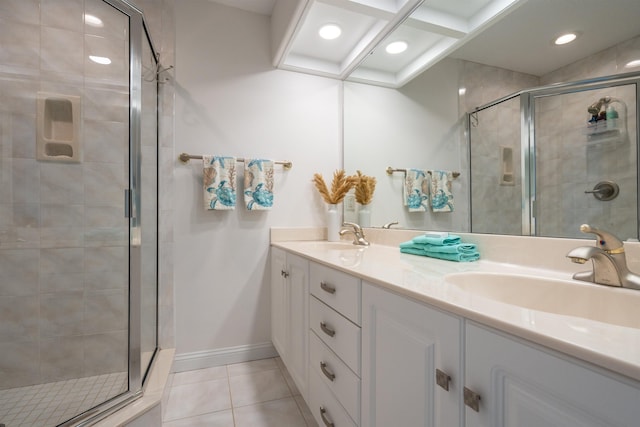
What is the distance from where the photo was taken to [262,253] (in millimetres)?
1988

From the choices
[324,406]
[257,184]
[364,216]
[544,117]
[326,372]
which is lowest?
[324,406]

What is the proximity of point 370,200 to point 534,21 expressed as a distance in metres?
1.20

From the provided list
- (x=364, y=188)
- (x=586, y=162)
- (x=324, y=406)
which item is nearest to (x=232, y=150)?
(x=364, y=188)

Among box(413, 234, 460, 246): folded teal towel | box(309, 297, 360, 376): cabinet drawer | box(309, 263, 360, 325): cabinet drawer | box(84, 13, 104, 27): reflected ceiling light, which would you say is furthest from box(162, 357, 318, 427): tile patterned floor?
box(84, 13, 104, 27): reflected ceiling light

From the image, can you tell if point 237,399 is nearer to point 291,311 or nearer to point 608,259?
point 291,311

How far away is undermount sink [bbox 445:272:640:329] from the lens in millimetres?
650

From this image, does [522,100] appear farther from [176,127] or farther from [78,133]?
[78,133]

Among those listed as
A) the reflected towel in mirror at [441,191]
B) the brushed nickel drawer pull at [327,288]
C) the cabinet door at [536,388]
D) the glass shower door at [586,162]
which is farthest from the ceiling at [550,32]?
the brushed nickel drawer pull at [327,288]

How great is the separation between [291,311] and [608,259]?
49.7 inches

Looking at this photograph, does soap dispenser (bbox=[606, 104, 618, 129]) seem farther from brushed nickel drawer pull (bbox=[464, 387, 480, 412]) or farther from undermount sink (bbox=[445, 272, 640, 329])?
brushed nickel drawer pull (bbox=[464, 387, 480, 412])

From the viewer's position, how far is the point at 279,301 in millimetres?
1760

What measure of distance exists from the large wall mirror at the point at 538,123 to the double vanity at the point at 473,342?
110mm

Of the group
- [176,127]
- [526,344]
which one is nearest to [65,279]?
[176,127]

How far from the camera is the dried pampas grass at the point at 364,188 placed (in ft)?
6.33
